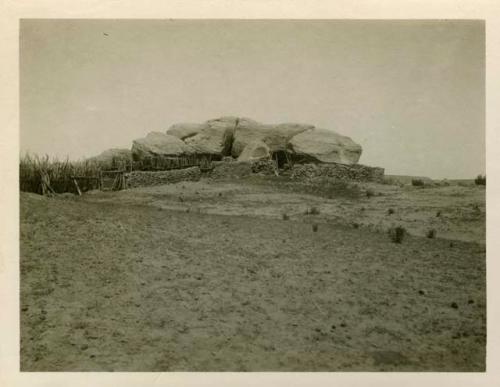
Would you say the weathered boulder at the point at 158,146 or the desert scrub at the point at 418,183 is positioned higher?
the weathered boulder at the point at 158,146

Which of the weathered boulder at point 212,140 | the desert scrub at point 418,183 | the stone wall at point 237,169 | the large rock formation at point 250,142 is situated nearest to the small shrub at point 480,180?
the desert scrub at point 418,183

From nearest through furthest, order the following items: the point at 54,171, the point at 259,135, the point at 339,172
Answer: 1. the point at 54,171
2. the point at 339,172
3. the point at 259,135

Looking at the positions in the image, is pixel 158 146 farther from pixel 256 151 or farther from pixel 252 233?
pixel 252 233

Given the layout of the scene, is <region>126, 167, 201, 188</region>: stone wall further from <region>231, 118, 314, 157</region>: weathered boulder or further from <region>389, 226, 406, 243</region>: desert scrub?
<region>389, 226, 406, 243</region>: desert scrub

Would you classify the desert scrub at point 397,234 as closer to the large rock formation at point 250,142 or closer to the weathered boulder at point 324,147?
the large rock formation at point 250,142

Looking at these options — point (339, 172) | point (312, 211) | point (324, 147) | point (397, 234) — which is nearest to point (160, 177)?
point (324, 147)

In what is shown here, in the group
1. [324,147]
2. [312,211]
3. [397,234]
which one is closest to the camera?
[397,234]
